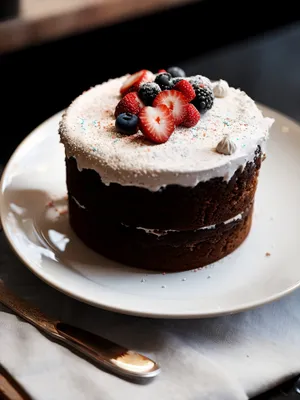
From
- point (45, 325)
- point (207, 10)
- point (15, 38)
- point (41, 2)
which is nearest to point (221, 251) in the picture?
point (45, 325)

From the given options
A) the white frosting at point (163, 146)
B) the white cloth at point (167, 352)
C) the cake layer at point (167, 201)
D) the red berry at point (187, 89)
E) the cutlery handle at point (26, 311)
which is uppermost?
the red berry at point (187, 89)

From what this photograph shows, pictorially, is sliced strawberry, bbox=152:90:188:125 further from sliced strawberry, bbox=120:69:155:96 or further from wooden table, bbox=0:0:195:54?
wooden table, bbox=0:0:195:54

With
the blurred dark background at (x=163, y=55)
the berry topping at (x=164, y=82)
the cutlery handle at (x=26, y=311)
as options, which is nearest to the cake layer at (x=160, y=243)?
the cutlery handle at (x=26, y=311)

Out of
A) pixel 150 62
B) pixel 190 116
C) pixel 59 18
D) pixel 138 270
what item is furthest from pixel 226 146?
pixel 150 62

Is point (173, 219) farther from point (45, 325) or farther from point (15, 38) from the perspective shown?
point (15, 38)

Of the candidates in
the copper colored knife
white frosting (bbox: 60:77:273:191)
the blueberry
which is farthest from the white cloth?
the blueberry

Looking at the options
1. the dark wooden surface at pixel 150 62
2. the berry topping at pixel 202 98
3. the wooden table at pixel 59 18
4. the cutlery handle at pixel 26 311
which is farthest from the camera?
the wooden table at pixel 59 18

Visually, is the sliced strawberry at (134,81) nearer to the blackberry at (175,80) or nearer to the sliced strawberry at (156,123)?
the blackberry at (175,80)
